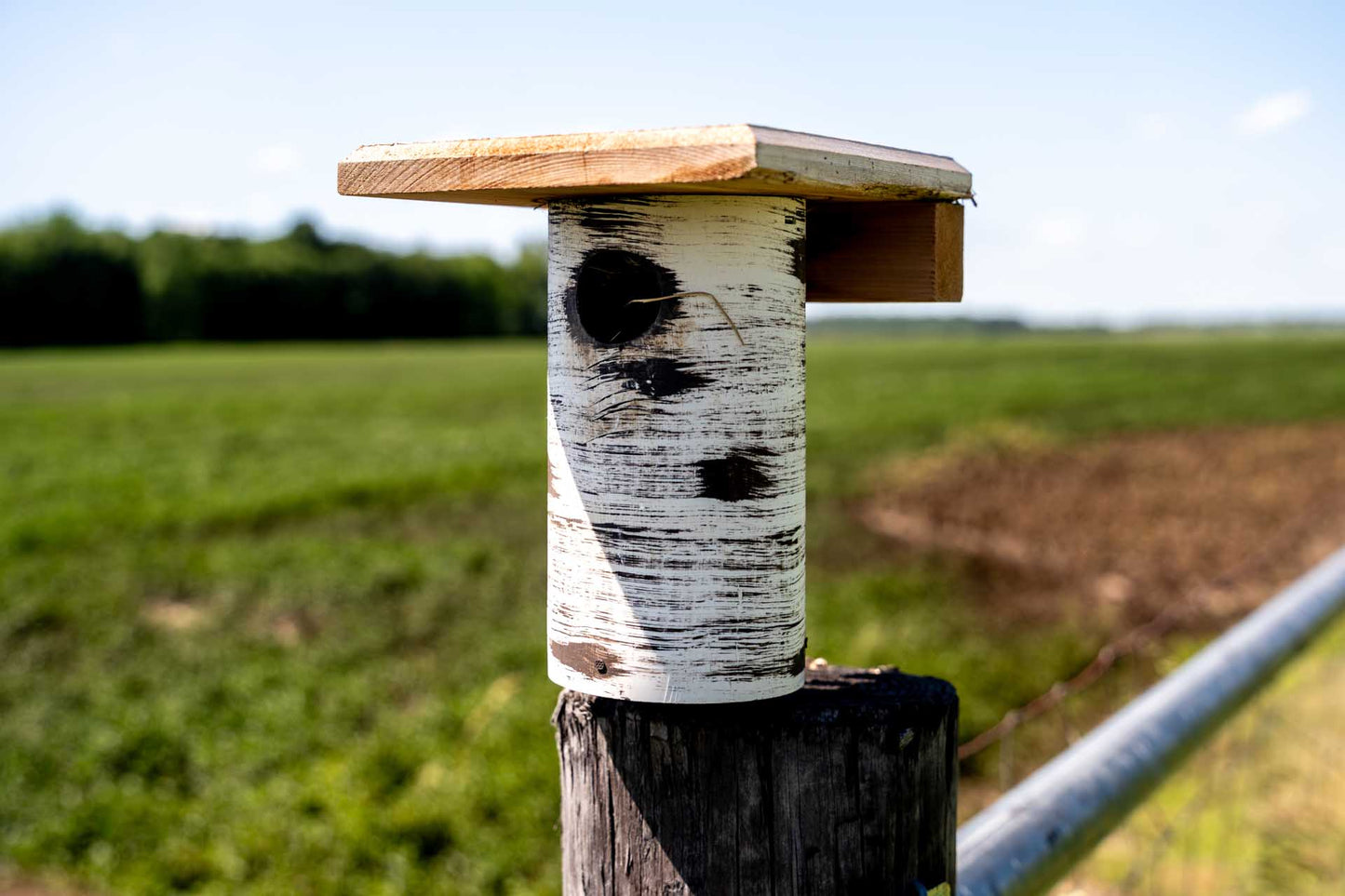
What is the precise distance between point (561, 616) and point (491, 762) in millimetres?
4395

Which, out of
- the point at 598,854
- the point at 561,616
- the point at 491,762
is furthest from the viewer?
the point at 491,762

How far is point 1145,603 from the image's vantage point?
874 cm

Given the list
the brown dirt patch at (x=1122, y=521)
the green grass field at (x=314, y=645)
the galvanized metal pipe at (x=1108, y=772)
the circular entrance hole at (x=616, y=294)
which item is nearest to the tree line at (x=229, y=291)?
the green grass field at (x=314, y=645)

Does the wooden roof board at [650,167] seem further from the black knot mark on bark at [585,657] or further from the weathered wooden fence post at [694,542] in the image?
the black knot mark on bark at [585,657]

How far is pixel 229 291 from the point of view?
72750mm

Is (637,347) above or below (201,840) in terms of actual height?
above

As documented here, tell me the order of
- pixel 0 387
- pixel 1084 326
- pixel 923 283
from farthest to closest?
1. pixel 1084 326
2. pixel 0 387
3. pixel 923 283

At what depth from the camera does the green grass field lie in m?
5.05

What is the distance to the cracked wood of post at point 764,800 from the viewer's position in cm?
134

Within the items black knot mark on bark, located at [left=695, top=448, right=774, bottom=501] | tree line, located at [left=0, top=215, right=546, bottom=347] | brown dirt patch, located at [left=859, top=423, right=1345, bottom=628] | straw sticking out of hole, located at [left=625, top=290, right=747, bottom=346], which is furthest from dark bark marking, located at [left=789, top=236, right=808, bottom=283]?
tree line, located at [left=0, top=215, right=546, bottom=347]

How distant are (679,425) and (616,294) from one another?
230 millimetres

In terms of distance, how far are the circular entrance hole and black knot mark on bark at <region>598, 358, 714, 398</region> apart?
0.04m

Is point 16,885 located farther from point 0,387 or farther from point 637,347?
point 0,387

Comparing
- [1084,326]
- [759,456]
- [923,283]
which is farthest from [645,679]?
[1084,326]
